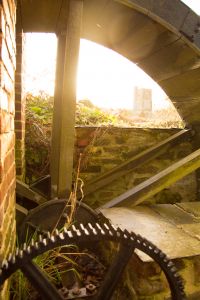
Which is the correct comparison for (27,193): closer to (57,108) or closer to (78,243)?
(57,108)

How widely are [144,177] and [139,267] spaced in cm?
260

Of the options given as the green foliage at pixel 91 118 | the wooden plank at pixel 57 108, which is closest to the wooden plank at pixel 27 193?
the wooden plank at pixel 57 108

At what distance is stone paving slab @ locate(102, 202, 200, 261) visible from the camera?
7.75ft

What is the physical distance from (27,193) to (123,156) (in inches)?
69.1

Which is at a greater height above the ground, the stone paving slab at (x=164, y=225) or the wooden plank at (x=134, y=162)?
the wooden plank at (x=134, y=162)

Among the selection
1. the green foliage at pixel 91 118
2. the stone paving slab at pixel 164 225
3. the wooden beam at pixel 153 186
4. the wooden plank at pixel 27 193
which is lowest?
the stone paving slab at pixel 164 225

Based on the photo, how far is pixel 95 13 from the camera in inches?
130

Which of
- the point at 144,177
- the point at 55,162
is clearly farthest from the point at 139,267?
the point at 144,177

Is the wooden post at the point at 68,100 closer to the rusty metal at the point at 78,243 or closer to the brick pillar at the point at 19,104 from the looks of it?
the brick pillar at the point at 19,104

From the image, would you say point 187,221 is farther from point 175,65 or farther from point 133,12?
point 133,12

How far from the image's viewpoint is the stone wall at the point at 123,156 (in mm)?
4348

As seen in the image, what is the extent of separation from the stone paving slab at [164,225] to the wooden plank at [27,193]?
86 centimetres

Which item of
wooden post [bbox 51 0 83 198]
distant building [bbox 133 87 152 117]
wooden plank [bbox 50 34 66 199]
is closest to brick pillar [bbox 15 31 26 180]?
wooden plank [bbox 50 34 66 199]

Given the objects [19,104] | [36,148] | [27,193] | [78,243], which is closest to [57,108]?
[19,104]
